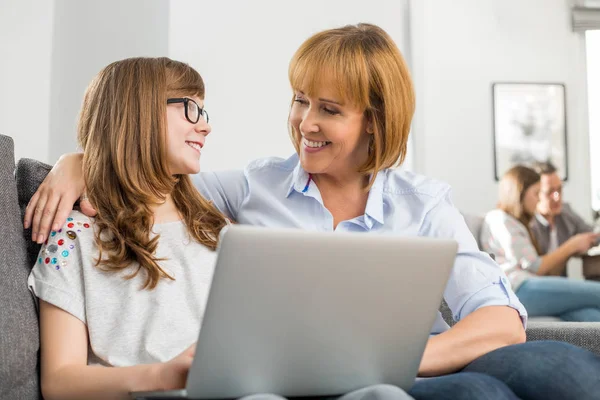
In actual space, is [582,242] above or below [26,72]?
below

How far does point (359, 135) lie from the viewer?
5.87 feet

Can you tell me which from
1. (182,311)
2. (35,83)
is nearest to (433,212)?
(182,311)

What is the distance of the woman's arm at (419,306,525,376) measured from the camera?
1397mm

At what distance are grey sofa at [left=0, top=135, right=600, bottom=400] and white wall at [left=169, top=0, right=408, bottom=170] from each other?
2.25 metres

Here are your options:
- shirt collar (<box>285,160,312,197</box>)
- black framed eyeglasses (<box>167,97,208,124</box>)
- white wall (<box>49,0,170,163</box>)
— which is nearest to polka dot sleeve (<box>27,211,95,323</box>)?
black framed eyeglasses (<box>167,97,208,124</box>)

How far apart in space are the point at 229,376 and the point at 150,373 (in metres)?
0.20

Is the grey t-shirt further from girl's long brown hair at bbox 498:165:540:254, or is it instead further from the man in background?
the man in background

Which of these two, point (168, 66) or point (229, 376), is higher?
point (168, 66)

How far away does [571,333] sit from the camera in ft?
5.50

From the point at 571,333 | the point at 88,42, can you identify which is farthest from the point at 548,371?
the point at 88,42

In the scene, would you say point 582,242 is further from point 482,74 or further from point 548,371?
point 548,371

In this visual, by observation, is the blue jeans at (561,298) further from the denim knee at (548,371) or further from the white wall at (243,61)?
the denim knee at (548,371)

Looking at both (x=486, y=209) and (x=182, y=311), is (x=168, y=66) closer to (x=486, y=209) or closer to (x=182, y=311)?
(x=182, y=311)

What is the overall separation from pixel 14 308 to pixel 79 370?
0.17 m
